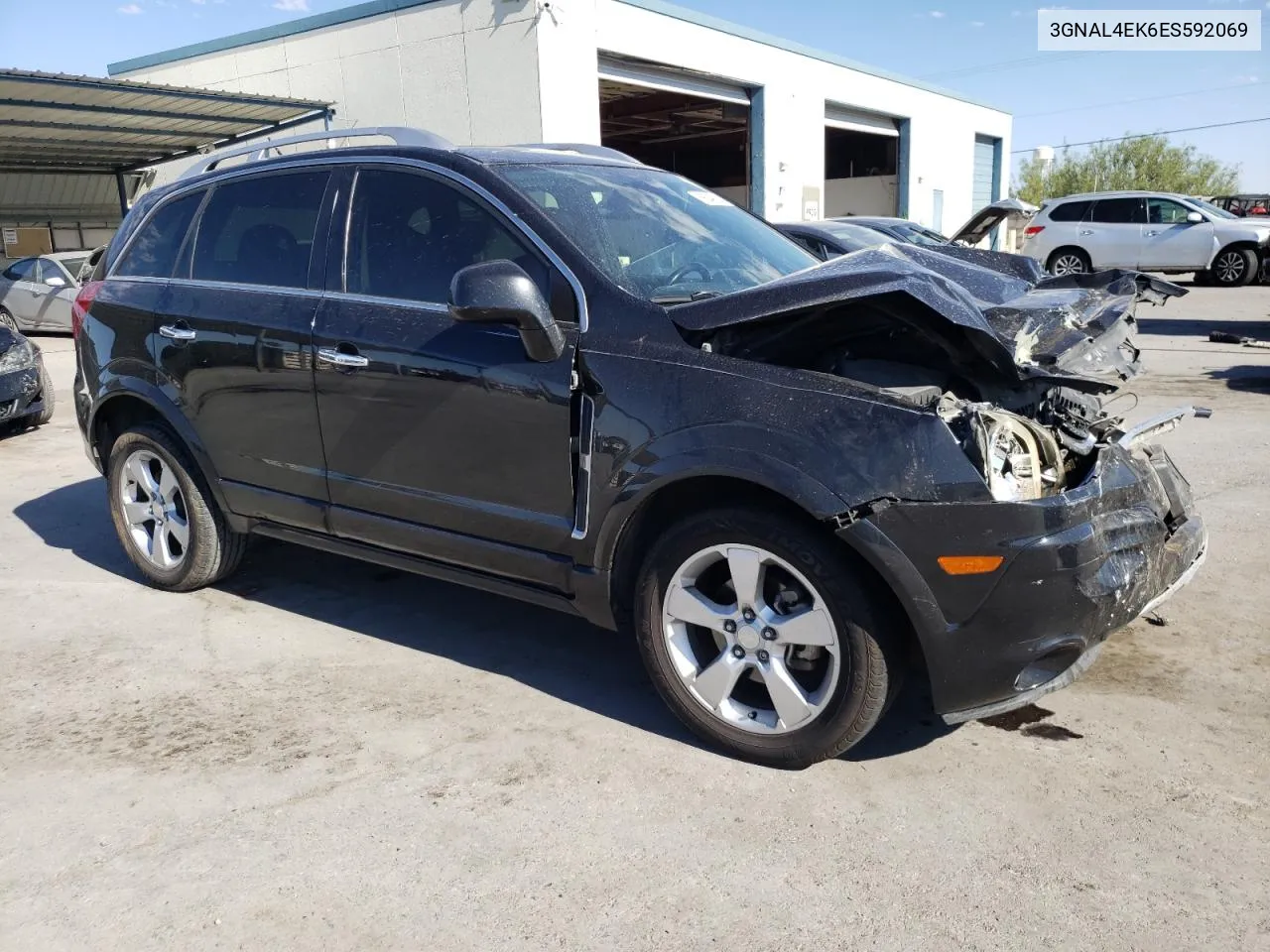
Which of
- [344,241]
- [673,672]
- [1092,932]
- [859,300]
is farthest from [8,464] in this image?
[1092,932]

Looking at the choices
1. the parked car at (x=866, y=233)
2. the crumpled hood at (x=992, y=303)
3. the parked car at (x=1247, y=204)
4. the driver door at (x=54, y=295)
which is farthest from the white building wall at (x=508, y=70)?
the crumpled hood at (x=992, y=303)

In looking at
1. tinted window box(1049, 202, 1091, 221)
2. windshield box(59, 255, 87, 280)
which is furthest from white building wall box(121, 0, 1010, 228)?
tinted window box(1049, 202, 1091, 221)

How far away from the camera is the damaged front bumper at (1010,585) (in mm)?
2791

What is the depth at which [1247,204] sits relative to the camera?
27594 millimetres

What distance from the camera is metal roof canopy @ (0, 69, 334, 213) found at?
624 inches

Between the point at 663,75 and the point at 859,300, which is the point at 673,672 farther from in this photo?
the point at 663,75

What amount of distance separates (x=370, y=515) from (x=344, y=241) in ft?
3.53

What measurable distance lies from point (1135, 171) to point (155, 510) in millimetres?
Answer: 72006

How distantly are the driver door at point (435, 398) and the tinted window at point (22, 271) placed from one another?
16.0 metres

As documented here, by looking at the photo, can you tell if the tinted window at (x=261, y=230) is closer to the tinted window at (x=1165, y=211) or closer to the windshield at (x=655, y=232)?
the windshield at (x=655, y=232)

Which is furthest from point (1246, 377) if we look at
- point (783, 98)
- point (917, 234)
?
point (783, 98)

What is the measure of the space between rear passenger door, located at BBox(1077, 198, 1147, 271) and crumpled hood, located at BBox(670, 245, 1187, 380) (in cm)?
1895

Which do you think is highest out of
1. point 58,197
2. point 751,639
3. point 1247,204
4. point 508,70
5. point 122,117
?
point 508,70

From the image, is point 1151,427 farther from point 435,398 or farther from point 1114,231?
point 1114,231
